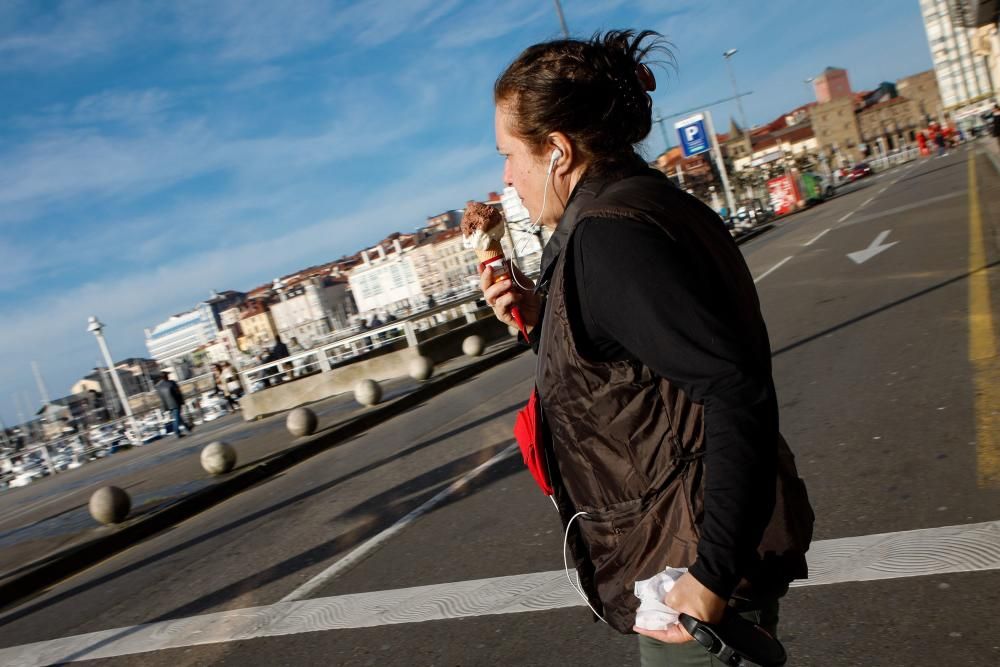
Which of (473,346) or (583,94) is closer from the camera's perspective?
(583,94)

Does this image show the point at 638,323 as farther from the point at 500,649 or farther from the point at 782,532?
the point at 500,649

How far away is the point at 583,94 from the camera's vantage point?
1597 mm

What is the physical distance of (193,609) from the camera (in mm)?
5520

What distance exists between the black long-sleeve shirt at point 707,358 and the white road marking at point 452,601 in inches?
97.7

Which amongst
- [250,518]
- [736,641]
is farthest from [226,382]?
[736,641]

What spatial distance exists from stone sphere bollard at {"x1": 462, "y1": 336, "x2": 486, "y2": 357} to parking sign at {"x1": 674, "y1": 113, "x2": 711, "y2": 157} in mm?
23908

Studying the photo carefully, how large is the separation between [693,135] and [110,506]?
35.6 metres

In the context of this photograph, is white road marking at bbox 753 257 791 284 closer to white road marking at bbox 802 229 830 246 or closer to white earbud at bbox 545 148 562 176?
white road marking at bbox 802 229 830 246

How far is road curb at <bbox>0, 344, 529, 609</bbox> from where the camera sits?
7938 millimetres

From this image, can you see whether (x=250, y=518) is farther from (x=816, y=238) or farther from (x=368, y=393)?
(x=816, y=238)

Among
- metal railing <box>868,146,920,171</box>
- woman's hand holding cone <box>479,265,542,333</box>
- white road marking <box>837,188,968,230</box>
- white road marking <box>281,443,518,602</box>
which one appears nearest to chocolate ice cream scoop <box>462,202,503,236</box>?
woman's hand holding cone <box>479,265,542,333</box>

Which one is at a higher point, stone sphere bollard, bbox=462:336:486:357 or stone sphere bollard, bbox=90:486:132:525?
stone sphere bollard, bbox=90:486:132:525

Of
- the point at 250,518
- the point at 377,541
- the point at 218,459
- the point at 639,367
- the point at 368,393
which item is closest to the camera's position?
the point at 639,367

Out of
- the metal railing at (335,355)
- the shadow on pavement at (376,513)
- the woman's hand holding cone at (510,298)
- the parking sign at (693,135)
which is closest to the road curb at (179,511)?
the shadow on pavement at (376,513)
